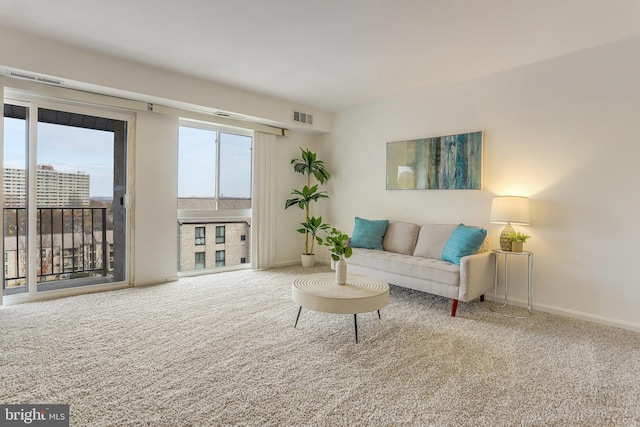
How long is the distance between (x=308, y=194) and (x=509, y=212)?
3.07 meters

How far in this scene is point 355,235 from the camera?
4.64 meters

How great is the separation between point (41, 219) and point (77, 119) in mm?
1203

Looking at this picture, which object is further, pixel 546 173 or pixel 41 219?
pixel 41 219

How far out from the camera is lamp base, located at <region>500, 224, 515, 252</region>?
3.41 meters

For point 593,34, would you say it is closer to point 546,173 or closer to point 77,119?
point 546,173

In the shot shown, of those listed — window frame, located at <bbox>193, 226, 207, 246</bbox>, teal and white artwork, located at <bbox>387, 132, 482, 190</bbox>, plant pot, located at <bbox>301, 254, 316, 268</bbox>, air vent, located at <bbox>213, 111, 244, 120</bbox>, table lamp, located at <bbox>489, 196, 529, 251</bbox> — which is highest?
air vent, located at <bbox>213, 111, 244, 120</bbox>

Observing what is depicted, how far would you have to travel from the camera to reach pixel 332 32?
9.52ft

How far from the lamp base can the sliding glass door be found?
4.44 metres

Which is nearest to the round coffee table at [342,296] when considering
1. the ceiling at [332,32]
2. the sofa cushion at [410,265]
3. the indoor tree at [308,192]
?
the sofa cushion at [410,265]

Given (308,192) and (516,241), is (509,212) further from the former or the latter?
(308,192)

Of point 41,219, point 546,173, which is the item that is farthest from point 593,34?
point 41,219

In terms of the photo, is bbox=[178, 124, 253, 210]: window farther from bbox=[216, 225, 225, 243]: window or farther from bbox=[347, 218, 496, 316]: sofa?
bbox=[347, 218, 496, 316]: sofa

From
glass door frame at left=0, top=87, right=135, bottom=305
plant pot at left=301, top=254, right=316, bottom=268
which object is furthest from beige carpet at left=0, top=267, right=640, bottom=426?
plant pot at left=301, top=254, right=316, bottom=268

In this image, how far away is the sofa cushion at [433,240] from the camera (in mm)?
3902
